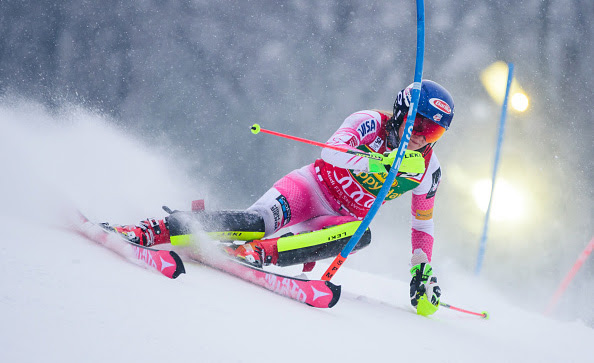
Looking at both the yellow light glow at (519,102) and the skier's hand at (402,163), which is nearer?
the skier's hand at (402,163)

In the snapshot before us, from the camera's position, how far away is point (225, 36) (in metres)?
7.57

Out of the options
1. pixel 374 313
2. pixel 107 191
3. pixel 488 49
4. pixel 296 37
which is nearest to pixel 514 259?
pixel 488 49

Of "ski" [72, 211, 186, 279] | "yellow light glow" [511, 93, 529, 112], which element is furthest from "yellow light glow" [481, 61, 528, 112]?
"ski" [72, 211, 186, 279]

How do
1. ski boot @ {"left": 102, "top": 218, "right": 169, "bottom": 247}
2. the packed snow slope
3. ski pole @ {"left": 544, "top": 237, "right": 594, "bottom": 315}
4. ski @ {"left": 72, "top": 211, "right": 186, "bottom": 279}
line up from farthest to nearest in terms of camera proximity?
ski pole @ {"left": 544, "top": 237, "right": 594, "bottom": 315} → ski boot @ {"left": 102, "top": 218, "right": 169, "bottom": 247} → ski @ {"left": 72, "top": 211, "right": 186, "bottom": 279} → the packed snow slope

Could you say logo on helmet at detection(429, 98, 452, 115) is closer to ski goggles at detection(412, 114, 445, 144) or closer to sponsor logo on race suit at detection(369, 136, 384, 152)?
ski goggles at detection(412, 114, 445, 144)

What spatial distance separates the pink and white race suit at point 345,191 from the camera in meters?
2.46

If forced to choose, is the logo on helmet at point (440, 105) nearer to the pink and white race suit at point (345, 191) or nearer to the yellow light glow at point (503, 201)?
the pink and white race suit at point (345, 191)

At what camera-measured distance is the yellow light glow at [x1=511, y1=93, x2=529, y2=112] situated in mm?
7344

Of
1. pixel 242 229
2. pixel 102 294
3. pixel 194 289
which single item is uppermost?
pixel 242 229

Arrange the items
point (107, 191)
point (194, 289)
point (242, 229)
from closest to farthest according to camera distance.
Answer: point (194, 289)
point (242, 229)
point (107, 191)

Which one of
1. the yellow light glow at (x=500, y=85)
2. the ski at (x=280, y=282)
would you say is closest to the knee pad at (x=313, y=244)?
the ski at (x=280, y=282)

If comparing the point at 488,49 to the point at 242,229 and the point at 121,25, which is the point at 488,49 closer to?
the point at 121,25

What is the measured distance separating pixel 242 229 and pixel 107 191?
869 millimetres

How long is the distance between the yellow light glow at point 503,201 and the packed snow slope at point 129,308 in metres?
4.25
